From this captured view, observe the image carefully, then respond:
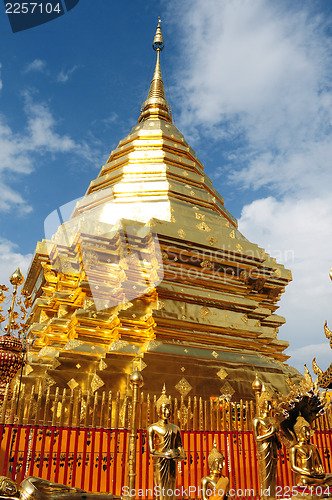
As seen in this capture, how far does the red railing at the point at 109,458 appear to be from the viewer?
5492 mm

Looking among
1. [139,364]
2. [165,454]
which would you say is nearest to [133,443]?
[165,454]

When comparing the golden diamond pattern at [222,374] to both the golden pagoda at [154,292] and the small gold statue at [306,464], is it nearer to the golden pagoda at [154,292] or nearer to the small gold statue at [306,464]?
the golden pagoda at [154,292]

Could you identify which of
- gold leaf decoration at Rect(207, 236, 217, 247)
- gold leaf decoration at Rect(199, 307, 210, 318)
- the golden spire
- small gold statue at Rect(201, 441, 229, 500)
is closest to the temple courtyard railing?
small gold statue at Rect(201, 441, 229, 500)

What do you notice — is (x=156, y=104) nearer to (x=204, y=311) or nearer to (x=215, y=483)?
(x=204, y=311)

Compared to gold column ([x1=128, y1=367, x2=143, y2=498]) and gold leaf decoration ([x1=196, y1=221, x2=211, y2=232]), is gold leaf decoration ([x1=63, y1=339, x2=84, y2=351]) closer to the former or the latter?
gold column ([x1=128, y1=367, x2=143, y2=498])

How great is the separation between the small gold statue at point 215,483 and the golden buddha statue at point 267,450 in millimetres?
987

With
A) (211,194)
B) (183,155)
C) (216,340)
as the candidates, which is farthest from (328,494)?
(183,155)

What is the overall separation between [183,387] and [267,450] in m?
2.85

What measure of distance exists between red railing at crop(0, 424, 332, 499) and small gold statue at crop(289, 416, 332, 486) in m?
0.97

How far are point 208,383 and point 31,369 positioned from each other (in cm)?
353

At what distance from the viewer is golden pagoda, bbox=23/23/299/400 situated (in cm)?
873

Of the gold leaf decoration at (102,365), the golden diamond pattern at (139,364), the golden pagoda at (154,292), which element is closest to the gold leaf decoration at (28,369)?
the golden pagoda at (154,292)

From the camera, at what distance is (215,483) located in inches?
200

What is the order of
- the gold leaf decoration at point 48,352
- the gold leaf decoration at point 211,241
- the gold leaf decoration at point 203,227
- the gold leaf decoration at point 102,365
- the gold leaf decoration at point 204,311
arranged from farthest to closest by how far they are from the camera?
the gold leaf decoration at point 203,227 → the gold leaf decoration at point 211,241 → the gold leaf decoration at point 204,311 → the gold leaf decoration at point 48,352 → the gold leaf decoration at point 102,365
